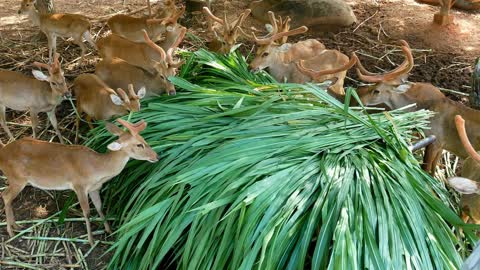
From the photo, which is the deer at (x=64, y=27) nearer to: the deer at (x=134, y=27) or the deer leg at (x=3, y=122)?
the deer at (x=134, y=27)

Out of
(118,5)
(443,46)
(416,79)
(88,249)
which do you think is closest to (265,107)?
(88,249)

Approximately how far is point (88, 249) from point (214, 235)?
1142mm

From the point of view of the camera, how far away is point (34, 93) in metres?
5.08

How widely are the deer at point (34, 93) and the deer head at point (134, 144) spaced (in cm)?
128

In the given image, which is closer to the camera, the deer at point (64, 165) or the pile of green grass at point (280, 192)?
the pile of green grass at point (280, 192)

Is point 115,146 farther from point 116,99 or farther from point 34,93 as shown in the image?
point 34,93

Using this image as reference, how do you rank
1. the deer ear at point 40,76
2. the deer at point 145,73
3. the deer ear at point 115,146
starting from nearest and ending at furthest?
the deer ear at point 115,146, the deer ear at point 40,76, the deer at point 145,73

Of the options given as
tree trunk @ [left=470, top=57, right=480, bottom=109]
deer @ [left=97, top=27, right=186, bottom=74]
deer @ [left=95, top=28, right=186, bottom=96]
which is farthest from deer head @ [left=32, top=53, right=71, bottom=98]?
tree trunk @ [left=470, top=57, right=480, bottom=109]

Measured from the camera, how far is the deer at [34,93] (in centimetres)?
503

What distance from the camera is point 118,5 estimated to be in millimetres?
8531

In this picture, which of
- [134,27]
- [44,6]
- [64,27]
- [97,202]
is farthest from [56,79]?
[44,6]

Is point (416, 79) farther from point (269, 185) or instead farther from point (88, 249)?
point (88, 249)

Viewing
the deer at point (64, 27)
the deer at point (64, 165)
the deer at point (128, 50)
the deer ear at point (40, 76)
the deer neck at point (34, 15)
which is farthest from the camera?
the deer neck at point (34, 15)

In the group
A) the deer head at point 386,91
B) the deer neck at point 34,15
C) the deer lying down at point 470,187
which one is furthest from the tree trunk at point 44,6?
the deer lying down at point 470,187
